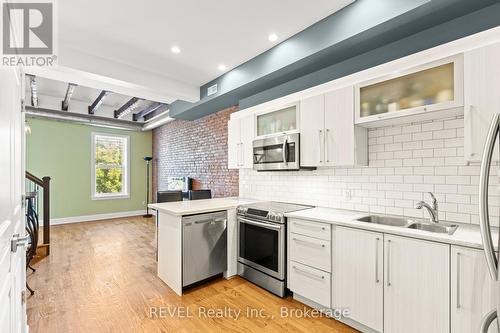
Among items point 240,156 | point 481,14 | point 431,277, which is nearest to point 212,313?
point 431,277

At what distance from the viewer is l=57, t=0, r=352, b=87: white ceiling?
8.05ft

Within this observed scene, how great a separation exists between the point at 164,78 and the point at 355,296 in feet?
13.8

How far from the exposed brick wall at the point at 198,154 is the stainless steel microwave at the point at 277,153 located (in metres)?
1.25

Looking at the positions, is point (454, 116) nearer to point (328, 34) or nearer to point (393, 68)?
point (393, 68)

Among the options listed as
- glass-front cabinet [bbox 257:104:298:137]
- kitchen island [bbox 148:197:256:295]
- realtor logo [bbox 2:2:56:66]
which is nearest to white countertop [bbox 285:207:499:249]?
kitchen island [bbox 148:197:256:295]

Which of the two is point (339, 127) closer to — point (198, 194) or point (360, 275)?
point (360, 275)

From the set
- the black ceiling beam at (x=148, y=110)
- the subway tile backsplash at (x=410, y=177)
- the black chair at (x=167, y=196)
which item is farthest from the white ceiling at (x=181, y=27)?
the black ceiling beam at (x=148, y=110)

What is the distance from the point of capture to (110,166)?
7.36 meters

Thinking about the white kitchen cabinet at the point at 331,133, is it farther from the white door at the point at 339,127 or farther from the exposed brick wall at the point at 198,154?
the exposed brick wall at the point at 198,154

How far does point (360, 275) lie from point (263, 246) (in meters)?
1.15

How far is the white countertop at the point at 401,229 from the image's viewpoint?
66.3 inches

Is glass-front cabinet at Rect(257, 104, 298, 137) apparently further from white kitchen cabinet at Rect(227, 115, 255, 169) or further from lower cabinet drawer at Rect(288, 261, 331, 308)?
lower cabinet drawer at Rect(288, 261, 331, 308)

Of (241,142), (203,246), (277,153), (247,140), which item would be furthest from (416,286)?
(241,142)

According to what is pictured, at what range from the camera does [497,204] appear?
77.0 inches
